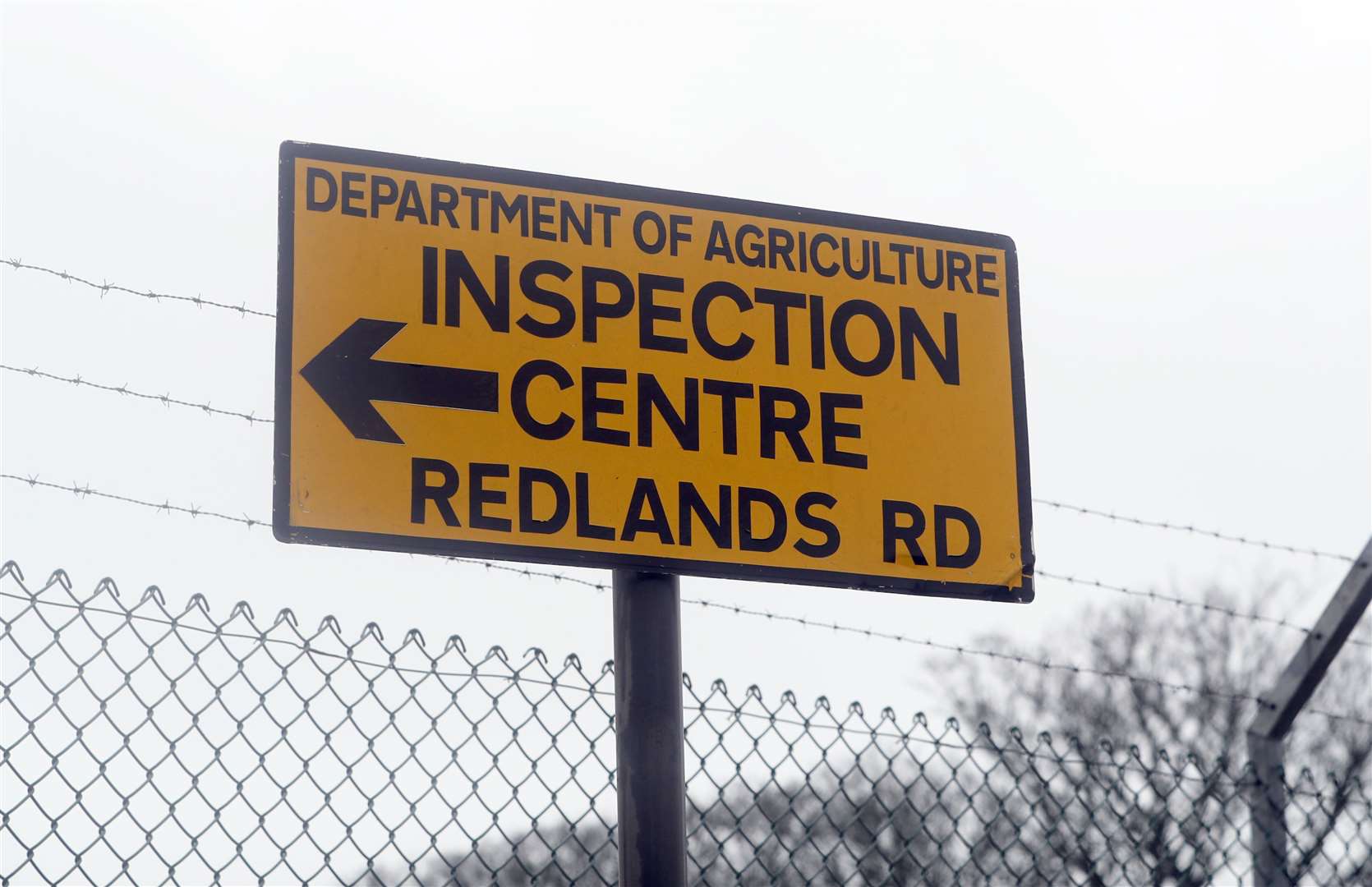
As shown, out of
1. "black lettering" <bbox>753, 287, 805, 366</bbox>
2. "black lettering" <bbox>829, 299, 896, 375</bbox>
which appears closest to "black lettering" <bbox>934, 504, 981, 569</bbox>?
"black lettering" <bbox>829, 299, 896, 375</bbox>

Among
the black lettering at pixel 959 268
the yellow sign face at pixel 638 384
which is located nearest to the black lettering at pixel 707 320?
the yellow sign face at pixel 638 384

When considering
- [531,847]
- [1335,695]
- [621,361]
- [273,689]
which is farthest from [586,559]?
[531,847]

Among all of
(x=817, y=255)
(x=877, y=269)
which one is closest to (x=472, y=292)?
(x=817, y=255)

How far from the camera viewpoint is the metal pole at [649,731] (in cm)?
269

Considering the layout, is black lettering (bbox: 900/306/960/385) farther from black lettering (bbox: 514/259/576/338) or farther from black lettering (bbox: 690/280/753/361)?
black lettering (bbox: 514/259/576/338)

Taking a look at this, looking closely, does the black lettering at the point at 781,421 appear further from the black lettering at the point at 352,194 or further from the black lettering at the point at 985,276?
the black lettering at the point at 352,194

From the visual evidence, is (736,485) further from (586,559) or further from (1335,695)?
(1335,695)

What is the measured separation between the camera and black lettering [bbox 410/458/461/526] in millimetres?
2691

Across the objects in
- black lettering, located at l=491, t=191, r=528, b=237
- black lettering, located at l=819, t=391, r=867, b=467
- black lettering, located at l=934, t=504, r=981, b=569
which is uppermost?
black lettering, located at l=491, t=191, r=528, b=237

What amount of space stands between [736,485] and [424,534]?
526 mm

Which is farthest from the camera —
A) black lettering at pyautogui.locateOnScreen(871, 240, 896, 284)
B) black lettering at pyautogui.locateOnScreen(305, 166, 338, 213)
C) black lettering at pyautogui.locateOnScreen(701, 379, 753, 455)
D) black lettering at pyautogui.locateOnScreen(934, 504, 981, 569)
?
black lettering at pyautogui.locateOnScreen(871, 240, 896, 284)

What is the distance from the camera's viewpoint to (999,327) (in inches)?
126

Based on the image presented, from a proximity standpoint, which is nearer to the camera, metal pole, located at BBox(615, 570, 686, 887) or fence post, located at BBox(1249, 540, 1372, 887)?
metal pole, located at BBox(615, 570, 686, 887)

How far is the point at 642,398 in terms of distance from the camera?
9.43 ft
